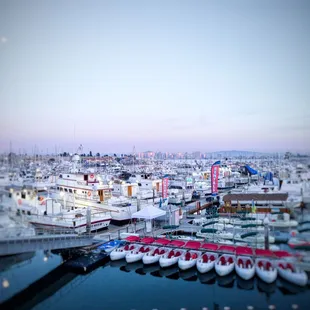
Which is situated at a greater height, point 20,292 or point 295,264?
point 295,264

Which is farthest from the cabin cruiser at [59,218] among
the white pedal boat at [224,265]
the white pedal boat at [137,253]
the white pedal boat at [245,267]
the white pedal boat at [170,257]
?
the white pedal boat at [245,267]

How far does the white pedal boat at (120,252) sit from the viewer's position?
49.6 feet

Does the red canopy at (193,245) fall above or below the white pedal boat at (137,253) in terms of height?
above

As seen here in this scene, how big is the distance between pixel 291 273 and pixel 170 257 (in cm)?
555

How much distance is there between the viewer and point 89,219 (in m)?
18.3

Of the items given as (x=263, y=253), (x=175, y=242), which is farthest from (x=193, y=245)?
(x=263, y=253)

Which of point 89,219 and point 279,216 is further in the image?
point 89,219

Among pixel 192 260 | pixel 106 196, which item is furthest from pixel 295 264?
pixel 106 196

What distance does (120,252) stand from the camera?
15227 millimetres

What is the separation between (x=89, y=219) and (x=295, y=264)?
12.0 m

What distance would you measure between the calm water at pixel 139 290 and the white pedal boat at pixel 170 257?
377mm

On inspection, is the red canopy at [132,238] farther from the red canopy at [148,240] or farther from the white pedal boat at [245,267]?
the white pedal boat at [245,267]

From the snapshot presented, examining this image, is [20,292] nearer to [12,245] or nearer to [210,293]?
[12,245]

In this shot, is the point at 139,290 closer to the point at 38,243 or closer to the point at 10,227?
the point at 38,243
